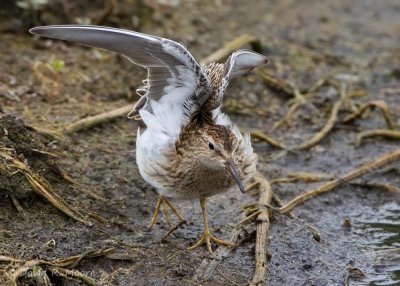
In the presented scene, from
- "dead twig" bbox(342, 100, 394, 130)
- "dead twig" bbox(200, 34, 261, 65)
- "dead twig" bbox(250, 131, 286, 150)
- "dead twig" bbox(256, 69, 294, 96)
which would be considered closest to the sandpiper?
"dead twig" bbox(250, 131, 286, 150)

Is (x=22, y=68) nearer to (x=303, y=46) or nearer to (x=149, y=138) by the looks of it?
(x=149, y=138)

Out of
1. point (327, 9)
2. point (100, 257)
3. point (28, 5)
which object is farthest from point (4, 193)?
point (327, 9)

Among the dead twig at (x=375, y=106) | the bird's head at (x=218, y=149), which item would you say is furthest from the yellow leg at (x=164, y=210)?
the dead twig at (x=375, y=106)

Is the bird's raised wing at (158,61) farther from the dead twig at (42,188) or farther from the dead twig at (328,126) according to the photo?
the dead twig at (328,126)

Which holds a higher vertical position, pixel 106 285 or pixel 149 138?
pixel 149 138

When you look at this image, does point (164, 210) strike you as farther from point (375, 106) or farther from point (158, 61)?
point (375, 106)

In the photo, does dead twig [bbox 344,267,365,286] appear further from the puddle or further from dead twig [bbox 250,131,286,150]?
dead twig [bbox 250,131,286,150]

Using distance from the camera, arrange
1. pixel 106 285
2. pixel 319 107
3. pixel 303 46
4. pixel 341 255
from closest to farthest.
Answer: pixel 106 285, pixel 341 255, pixel 319 107, pixel 303 46
